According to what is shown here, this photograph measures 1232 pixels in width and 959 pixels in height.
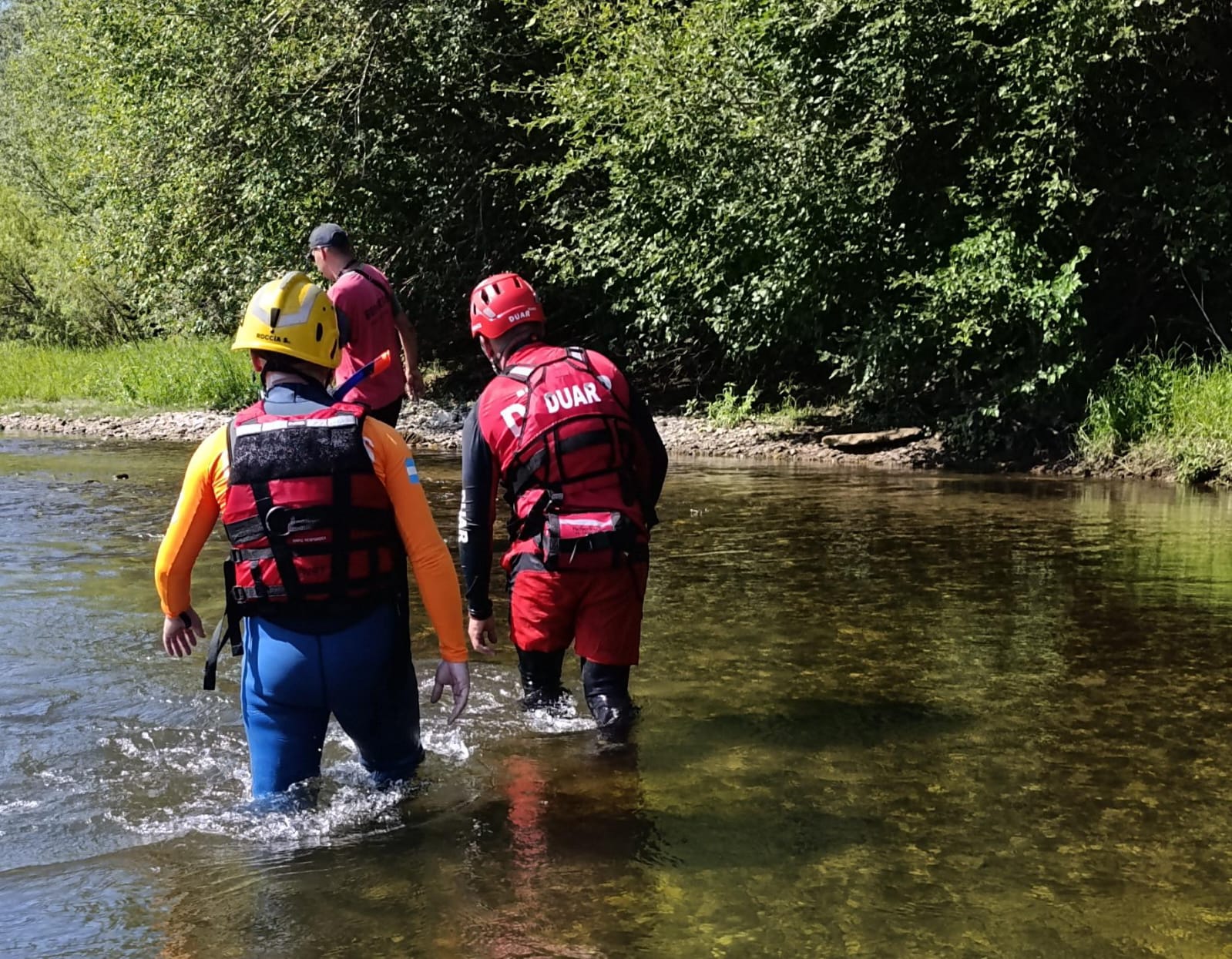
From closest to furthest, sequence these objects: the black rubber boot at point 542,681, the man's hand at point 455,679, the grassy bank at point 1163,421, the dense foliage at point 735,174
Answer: the man's hand at point 455,679
the black rubber boot at point 542,681
the grassy bank at point 1163,421
the dense foliage at point 735,174

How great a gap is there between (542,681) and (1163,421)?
10649mm

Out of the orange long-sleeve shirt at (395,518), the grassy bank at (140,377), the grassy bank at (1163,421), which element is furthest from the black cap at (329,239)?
the grassy bank at (140,377)

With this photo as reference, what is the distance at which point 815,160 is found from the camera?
15.8 m

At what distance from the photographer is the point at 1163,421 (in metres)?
14.5

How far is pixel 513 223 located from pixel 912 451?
9466 millimetres

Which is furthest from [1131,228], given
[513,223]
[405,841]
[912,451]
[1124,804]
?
[405,841]

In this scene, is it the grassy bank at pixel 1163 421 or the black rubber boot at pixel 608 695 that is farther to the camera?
the grassy bank at pixel 1163 421

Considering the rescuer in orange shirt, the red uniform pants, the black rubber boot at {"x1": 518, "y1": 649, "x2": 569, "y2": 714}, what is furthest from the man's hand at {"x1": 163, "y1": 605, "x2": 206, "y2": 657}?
the black rubber boot at {"x1": 518, "y1": 649, "x2": 569, "y2": 714}

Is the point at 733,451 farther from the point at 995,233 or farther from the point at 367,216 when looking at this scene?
the point at 367,216

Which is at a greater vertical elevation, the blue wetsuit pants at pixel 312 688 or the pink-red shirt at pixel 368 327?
the pink-red shirt at pixel 368 327

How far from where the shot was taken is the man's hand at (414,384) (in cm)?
854

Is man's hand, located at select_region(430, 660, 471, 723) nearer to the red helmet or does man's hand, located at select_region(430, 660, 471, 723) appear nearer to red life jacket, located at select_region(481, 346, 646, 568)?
red life jacket, located at select_region(481, 346, 646, 568)

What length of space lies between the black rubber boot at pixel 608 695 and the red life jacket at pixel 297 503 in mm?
1482

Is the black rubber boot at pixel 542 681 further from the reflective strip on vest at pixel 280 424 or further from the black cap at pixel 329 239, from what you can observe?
the black cap at pixel 329 239
